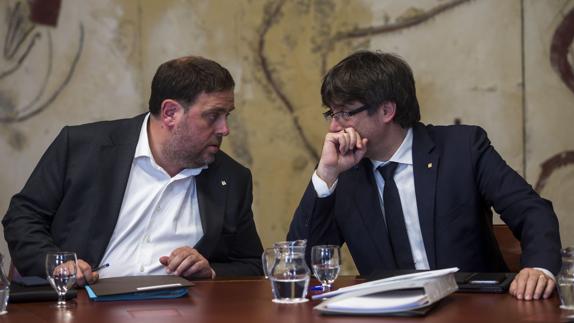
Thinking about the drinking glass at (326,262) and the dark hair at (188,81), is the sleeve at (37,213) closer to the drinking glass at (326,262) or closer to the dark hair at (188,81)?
the dark hair at (188,81)

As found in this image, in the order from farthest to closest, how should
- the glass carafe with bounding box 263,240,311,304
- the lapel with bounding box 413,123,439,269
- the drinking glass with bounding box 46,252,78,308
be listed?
1. the lapel with bounding box 413,123,439,269
2. the drinking glass with bounding box 46,252,78,308
3. the glass carafe with bounding box 263,240,311,304

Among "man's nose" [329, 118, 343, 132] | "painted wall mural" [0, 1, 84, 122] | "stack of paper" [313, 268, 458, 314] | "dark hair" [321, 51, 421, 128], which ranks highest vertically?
"painted wall mural" [0, 1, 84, 122]

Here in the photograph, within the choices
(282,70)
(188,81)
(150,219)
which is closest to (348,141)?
(188,81)

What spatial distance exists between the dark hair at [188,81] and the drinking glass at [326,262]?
115 centimetres

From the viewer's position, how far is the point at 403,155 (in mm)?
2984

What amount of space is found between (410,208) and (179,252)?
31.5 inches

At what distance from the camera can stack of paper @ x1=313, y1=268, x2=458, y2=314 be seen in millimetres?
1824

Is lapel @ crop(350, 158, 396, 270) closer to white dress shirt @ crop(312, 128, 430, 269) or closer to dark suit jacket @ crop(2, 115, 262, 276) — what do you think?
white dress shirt @ crop(312, 128, 430, 269)

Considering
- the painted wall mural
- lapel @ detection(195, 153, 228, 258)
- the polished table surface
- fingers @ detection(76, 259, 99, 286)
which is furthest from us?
the painted wall mural

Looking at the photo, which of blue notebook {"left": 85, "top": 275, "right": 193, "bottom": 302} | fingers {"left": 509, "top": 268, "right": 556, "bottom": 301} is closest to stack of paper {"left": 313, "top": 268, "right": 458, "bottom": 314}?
fingers {"left": 509, "top": 268, "right": 556, "bottom": 301}

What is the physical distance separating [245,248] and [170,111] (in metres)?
0.59

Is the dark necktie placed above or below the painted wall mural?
below

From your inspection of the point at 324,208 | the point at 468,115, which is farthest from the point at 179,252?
the point at 468,115

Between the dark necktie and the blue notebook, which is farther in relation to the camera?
the dark necktie
